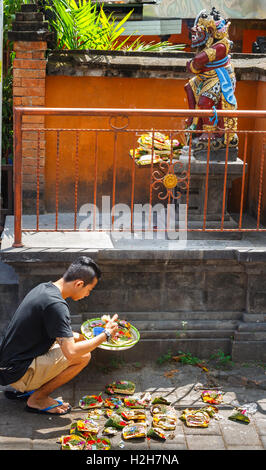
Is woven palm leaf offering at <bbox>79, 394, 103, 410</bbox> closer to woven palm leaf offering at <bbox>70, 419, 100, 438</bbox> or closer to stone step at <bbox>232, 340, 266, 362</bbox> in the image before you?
woven palm leaf offering at <bbox>70, 419, 100, 438</bbox>

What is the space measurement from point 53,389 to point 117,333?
0.69 meters

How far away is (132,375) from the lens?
602 cm

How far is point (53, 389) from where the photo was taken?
543 centimetres

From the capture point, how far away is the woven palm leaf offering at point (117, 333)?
5.45 m

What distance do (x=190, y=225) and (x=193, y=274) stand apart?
57 centimetres

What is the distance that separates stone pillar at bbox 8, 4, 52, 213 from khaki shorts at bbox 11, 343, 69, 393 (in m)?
2.24

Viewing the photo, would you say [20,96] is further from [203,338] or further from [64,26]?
[203,338]

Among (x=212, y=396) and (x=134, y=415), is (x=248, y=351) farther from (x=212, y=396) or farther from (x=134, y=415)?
(x=134, y=415)

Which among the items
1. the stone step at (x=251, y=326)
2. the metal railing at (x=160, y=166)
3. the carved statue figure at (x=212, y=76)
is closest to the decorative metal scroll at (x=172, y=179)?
the metal railing at (x=160, y=166)

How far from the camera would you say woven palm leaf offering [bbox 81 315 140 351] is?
17.9 feet

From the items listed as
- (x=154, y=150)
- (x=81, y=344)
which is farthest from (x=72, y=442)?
(x=154, y=150)

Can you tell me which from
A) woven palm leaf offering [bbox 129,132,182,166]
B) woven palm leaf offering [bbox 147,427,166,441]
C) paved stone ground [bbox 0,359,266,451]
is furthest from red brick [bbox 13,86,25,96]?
woven palm leaf offering [bbox 147,427,166,441]

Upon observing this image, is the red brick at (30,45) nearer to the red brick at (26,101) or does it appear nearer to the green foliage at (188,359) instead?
the red brick at (26,101)

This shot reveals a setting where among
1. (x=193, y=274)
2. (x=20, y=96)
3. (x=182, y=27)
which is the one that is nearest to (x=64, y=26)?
(x=20, y=96)
